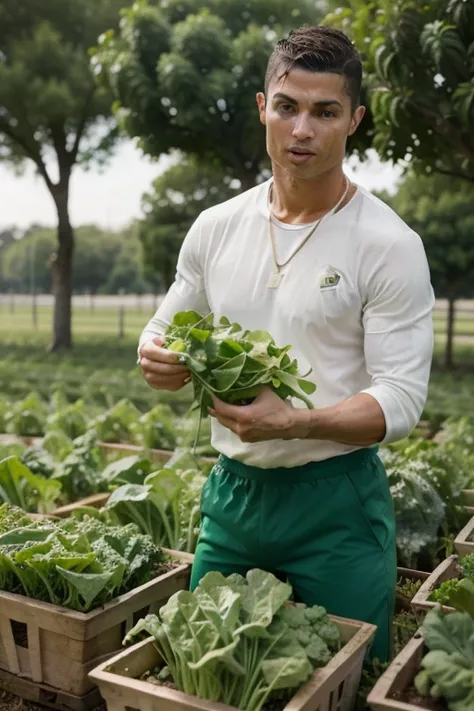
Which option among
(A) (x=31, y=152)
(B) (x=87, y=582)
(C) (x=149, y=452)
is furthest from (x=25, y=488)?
(A) (x=31, y=152)

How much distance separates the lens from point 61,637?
10.1 feet

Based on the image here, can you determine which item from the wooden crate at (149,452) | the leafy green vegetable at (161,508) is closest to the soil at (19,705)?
the leafy green vegetable at (161,508)

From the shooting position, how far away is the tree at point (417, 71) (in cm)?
484

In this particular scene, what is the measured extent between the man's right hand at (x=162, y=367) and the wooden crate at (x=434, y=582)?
118 centimetres

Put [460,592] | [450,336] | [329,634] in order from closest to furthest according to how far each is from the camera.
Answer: [329,634]
[460,592]
[450,336]

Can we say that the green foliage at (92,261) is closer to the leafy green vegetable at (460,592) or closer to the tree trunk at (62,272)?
the tree trunk at (62,272)

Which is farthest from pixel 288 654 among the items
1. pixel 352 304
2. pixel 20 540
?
pixel 20 540

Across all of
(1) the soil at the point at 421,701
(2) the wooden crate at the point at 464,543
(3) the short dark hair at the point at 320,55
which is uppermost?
(3) the short dark hair at the point at 320,55

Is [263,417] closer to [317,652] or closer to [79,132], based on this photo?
[317,652]

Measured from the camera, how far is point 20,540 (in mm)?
3406

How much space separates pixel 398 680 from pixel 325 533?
0.59 meters

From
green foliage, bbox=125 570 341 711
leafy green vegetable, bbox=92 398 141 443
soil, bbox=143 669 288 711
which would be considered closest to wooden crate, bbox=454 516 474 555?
green foliage, bbox=125 570 341 711

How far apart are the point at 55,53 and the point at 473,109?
1489 cm

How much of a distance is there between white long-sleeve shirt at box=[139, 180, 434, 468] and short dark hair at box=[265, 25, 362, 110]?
40cm
